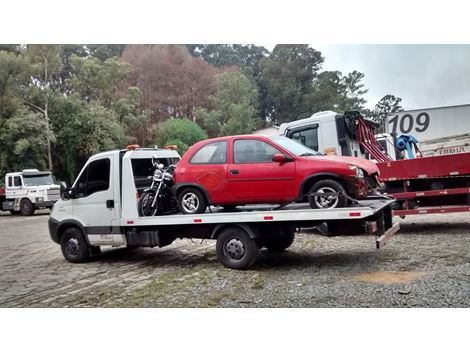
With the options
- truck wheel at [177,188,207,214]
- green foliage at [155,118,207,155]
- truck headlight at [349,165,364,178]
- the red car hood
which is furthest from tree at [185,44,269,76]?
truck headlight at [349,165,364,178]

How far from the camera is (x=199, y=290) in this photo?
14.9 ft

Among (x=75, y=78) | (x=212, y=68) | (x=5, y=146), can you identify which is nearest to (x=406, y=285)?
(x=212, y=68)

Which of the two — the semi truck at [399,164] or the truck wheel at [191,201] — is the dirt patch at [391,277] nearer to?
the truck wheel at [191,201]

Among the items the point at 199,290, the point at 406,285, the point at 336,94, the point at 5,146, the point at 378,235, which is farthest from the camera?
the point at 5,146

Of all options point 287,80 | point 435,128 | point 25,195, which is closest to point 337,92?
point 287,80

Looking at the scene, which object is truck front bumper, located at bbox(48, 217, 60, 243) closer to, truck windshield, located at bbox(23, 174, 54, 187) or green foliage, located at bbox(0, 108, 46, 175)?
green foliage, located at bbox(0, 108, 46, 175)

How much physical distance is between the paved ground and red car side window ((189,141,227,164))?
49.3 inches

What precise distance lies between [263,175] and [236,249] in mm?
914

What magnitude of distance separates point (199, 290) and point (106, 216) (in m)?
1.99

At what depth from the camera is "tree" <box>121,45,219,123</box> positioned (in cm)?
491

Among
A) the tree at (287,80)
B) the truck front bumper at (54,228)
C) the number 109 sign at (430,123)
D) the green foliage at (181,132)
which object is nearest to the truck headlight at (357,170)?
the tree at (287,80)

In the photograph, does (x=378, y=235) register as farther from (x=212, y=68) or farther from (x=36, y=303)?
(x=36, y=303)

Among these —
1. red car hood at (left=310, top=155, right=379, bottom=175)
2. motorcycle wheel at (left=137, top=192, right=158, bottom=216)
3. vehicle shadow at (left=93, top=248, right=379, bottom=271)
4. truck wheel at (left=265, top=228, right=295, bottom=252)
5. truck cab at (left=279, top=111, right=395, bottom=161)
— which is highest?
truck cab at (left=279, top=111, right=395, bottom=161)

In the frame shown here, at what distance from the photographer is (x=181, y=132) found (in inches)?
225
